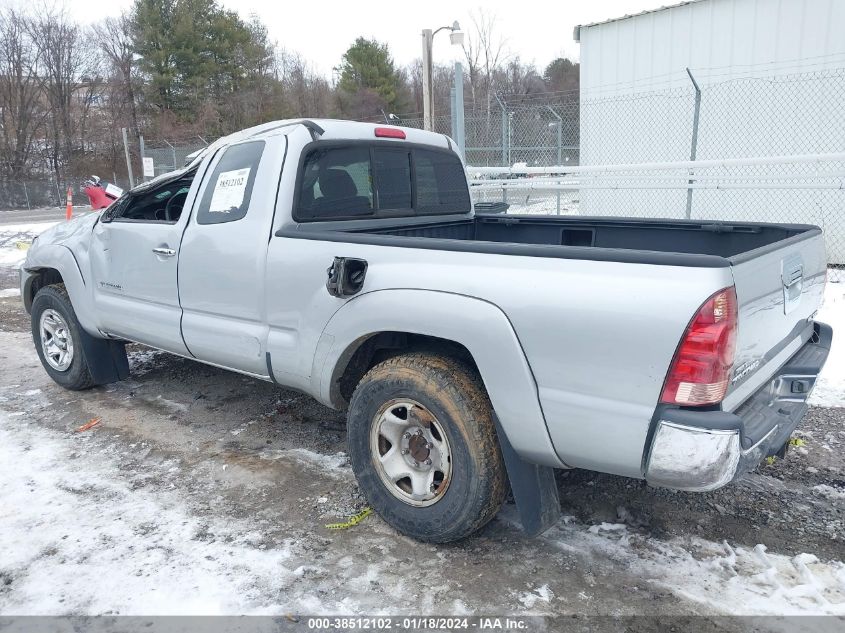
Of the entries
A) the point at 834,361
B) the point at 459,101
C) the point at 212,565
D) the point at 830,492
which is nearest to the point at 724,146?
the point at 459,101

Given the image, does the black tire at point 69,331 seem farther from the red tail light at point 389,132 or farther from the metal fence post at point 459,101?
the metal fence post at point 459,101

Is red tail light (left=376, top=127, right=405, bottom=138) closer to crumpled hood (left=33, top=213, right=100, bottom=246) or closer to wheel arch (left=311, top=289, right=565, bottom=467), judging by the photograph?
wheel arch (left=311, top=289, right=565, bottom=467)

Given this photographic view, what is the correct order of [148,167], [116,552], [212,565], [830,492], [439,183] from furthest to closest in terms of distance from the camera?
1. [148,167]
2. [439,183]
3. [830,492]
4. [116,552]
5. [212,565]

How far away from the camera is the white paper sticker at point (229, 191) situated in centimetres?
377

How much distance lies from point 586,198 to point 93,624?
9843 millimetres

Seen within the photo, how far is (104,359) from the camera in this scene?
17.2ft

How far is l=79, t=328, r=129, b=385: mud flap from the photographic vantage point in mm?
5129

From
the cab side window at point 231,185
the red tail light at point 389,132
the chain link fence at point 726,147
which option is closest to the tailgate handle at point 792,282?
the red tail light at point 389,132

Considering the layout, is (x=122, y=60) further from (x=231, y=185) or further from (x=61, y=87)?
(x=231, y=185)

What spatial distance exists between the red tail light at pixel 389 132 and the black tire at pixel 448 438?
1.66 metres

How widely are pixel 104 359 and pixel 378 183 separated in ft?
9.21

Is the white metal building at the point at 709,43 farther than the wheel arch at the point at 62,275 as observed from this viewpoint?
Yes

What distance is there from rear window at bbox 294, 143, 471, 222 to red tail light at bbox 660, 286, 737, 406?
7.19 feet

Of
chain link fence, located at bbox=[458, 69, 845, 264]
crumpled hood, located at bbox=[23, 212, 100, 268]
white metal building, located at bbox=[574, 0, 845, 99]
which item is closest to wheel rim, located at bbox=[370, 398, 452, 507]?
crumpled hood, located at bbox=[23, 212, 100, 268]
